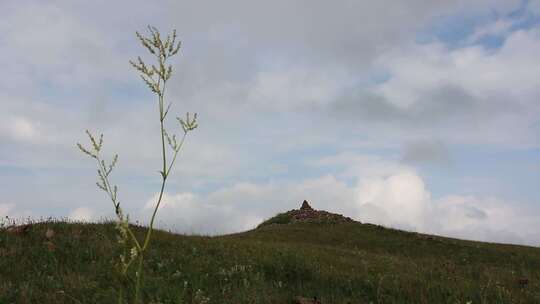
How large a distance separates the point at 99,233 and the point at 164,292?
805cm

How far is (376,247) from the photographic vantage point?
99.9 feet

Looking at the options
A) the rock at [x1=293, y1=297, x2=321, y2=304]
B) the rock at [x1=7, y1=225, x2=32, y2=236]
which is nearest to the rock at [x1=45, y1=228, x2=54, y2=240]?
the rock at [x1=7, y1=225, x2=32, y2=236]

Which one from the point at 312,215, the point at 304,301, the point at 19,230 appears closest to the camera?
the point at 304,301

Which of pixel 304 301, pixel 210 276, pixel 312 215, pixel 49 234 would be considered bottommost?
pixel 304 301

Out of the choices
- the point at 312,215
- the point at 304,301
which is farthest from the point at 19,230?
the point at 312,215

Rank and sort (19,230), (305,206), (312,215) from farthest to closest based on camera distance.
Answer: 1. (305,206)
2. (312,215)
3. (19,230)

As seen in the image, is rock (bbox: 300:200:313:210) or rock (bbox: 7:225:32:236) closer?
rock (bbox: 7:225:32:236)

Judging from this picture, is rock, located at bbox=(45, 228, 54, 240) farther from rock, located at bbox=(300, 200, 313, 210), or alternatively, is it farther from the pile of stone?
rock, located at bbox=(300, 200, 313, 210)

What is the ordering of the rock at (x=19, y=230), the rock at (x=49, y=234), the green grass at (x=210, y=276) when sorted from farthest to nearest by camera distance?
the rock at (x=19, y=230) < the rock at (x=49, y=234) < the green grass at (x=210, y=276)

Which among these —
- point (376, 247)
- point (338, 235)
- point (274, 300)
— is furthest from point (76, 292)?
point (338, 235)

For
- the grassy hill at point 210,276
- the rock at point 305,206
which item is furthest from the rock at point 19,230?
the rock at point 305,206

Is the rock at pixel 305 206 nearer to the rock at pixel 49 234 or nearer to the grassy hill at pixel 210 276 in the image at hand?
the grassy hill at pixel 210 276

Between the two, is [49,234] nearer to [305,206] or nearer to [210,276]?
[210,276]

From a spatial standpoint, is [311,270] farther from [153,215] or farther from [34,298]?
[153,215]
